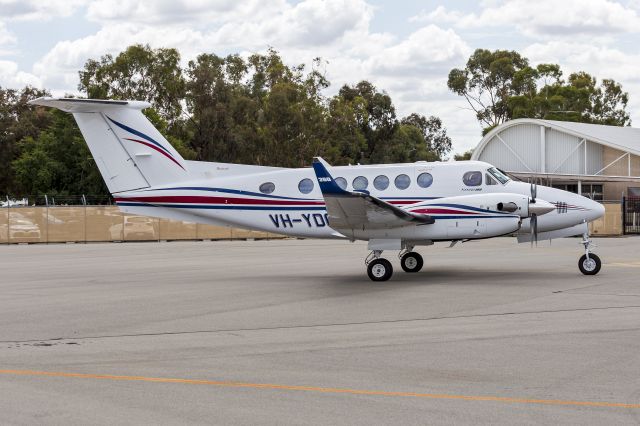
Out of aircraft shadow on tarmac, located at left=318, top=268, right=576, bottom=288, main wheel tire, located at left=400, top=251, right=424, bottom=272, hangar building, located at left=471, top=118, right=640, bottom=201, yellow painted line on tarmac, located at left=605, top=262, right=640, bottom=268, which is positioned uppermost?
hangar building, located at left=471, top=118, right=640, bottom=201

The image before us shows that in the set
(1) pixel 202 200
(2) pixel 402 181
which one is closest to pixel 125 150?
(1) pixel 202 200

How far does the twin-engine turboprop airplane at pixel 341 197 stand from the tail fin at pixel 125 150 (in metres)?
0.03

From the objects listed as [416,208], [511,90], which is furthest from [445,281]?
[511,90]

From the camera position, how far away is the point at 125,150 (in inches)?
848

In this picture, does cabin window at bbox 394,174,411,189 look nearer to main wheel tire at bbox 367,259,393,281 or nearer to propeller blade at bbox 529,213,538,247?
main wheel tire at bbox 367,259,393,281

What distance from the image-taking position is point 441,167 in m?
20.3

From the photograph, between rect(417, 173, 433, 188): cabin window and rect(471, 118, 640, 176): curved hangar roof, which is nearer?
rect(417, 173, 433, 188): cabin window

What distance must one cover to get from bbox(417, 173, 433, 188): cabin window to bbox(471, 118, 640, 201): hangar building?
41.5 metres

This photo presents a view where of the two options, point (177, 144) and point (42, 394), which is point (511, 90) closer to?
point (177, 144)

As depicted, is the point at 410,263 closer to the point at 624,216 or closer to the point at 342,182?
the point at 342,182

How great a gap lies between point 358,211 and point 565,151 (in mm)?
53203

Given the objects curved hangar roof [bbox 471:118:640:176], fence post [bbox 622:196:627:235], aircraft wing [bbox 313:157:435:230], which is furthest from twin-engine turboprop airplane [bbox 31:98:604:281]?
curved hangar roof [bbox 471:118:640:176]

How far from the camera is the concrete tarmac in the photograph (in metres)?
7.61

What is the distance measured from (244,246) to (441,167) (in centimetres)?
1849
